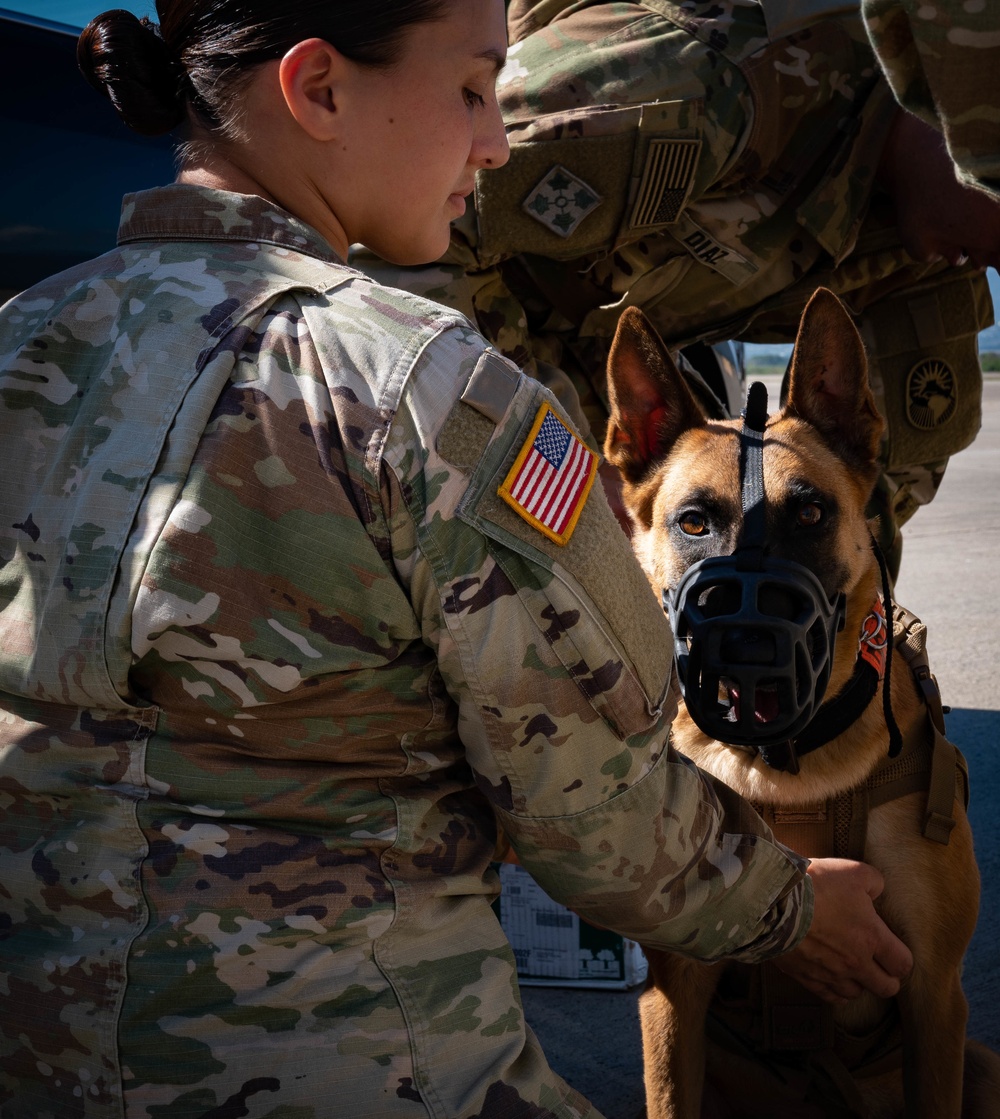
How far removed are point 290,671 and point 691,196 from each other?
6.35 ft

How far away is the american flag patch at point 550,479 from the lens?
111 centimetres

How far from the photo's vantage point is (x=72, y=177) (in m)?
2.61

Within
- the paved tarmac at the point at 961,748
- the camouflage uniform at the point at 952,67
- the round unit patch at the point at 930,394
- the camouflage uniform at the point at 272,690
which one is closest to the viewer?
the camouflage uniform at the point at 272,690

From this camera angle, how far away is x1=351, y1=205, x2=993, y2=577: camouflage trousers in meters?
2.91

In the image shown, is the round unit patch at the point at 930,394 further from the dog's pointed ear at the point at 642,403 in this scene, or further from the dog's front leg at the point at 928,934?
the dog's front leg at the point at 928,934

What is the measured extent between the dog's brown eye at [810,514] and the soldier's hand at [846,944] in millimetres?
619

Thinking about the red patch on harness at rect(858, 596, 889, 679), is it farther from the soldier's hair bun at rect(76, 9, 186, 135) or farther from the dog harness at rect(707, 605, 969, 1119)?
the soldier's hair bun at rect(76, 9, 186, 135)

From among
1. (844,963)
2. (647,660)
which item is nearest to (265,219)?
(647,660)

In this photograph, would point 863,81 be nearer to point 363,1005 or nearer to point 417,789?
point 417,789

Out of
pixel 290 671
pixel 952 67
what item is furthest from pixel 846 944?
pixel 952 67

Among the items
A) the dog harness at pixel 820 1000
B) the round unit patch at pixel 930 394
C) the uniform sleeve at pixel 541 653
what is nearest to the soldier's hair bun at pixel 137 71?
the uniform sleeve at pixel 541 653

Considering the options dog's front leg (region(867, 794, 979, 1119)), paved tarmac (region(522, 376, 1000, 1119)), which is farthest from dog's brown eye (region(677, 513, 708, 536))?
paved tarmac (region(522, 376, 1000, 1119))

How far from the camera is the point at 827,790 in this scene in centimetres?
202

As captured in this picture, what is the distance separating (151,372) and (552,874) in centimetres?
69
